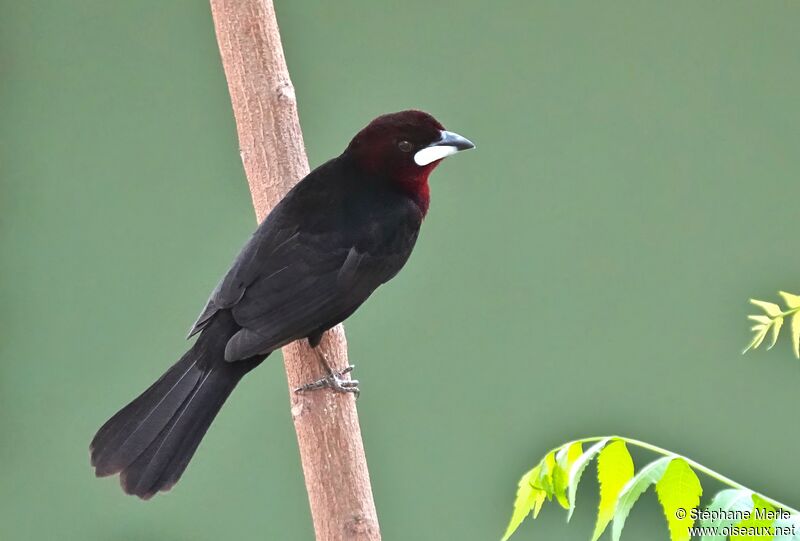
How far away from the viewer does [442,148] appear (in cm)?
148

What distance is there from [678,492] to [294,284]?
0.62 meters

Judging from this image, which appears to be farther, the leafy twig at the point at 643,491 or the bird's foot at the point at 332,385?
the bird's foot at the point at 332,385

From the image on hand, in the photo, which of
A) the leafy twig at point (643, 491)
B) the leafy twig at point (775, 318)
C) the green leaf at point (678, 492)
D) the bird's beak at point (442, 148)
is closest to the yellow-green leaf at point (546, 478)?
the leafy twig at point (643, 491)

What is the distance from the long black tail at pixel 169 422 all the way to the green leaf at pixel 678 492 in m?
0.60

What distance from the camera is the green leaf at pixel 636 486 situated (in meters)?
0.88

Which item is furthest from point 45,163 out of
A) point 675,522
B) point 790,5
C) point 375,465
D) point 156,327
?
point 675,522

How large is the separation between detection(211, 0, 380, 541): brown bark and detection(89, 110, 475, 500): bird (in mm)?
30

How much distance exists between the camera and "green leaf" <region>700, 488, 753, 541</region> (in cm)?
83

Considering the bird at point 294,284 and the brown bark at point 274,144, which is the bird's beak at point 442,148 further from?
the brown bark at point 274,144

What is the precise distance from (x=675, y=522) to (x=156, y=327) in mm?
1598

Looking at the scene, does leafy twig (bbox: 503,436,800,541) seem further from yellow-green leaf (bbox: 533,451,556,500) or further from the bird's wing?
the bird's wing

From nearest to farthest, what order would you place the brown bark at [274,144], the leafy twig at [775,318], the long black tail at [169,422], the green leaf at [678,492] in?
the leafy twig at [775,318], the green leaf at [678,492], the long black tail at [169,422], the brown bark at [274,144]

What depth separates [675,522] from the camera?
909 mm

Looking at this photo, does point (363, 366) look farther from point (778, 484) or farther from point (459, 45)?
point (778, 484)
